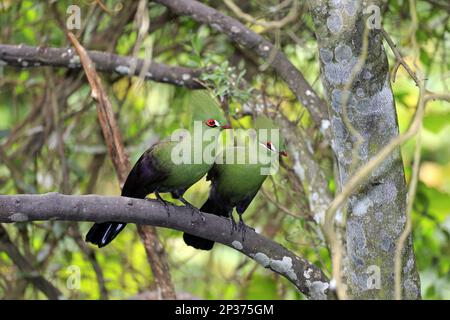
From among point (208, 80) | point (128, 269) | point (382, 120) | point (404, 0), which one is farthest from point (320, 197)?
point (128, 269)

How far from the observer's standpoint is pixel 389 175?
204 cm

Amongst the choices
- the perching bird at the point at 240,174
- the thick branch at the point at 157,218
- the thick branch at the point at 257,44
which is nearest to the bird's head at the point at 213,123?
the perching bird at the point at 240,174

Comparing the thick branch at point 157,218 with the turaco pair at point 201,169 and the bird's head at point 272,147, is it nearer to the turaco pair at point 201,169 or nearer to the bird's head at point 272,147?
the turaco pair at point 201,169

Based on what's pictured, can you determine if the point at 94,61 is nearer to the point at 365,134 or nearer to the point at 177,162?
the point at 177,162

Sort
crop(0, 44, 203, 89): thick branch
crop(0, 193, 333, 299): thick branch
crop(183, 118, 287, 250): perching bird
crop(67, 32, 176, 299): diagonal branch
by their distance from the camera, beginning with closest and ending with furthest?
crop(0, 193, 333, 299): thick branch, crop(183, 118, 287, 250): perching bird, crop(67, 32, 176, 299): diagonal branch, crop(0, 44, 203, 89): thick branch

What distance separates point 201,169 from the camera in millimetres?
2445

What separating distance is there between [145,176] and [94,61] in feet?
2.73

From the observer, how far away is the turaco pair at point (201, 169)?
2.44 meters

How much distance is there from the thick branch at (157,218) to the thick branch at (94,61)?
99cm

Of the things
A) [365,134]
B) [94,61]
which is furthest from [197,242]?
[94,61]

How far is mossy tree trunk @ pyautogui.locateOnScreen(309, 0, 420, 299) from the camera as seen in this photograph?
1.89 metres

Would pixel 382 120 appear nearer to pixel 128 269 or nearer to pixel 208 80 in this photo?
pixel 208 80

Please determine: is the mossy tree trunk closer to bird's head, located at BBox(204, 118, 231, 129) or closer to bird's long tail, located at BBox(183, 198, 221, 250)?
bird's head, located at BBox(204, 118, 231, 129)

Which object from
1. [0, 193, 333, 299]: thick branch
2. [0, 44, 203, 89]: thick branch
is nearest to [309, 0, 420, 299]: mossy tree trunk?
[0, 193, 333, 299]: thick branch
